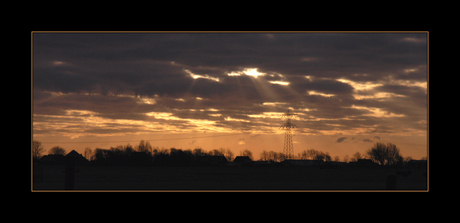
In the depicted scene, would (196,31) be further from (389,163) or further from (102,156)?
(389,163)

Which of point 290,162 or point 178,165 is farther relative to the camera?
point 290,162

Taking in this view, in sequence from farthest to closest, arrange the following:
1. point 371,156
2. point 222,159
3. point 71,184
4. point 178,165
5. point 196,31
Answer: point 222,159 < point 371,156 < point 178,165 < point 71,184 < point 196,31

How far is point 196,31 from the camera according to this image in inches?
708

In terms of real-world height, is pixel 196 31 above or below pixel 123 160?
above

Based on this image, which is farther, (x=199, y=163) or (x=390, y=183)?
(x=199, y=163)

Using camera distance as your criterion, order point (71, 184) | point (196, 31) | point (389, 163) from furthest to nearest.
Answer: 1. point (389, 163)
2. point (71, 184)
3. point (196, 31)

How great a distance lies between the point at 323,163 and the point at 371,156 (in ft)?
36.9

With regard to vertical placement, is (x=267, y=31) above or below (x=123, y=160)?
above

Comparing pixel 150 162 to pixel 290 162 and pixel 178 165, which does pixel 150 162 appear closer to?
pixel 178 165

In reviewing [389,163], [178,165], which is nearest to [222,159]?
[178,165]

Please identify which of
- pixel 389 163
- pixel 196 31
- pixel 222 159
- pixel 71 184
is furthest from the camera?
pixel 222 159

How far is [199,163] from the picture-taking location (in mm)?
90125

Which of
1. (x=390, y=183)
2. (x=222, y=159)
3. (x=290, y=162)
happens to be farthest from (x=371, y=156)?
(x=390, y=183)

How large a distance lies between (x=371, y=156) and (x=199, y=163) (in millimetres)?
38482
